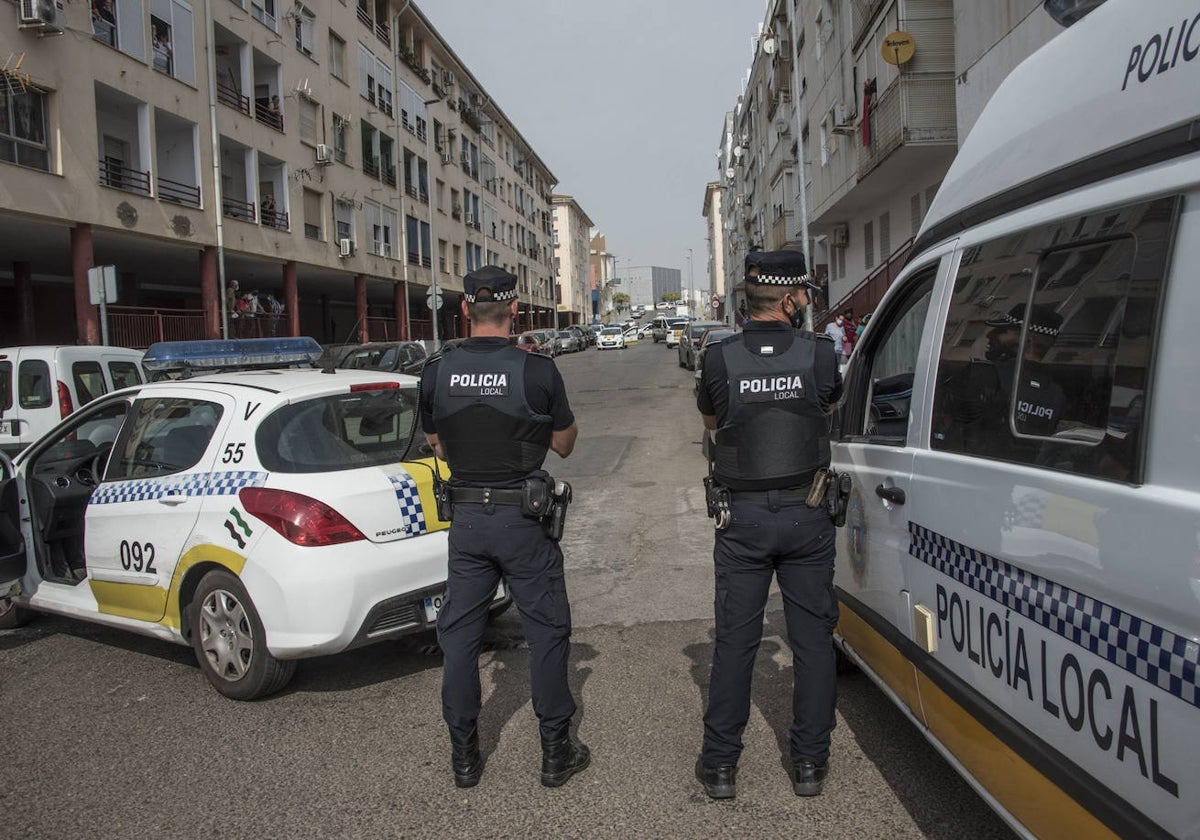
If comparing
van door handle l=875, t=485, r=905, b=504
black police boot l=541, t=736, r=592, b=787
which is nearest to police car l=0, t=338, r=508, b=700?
black police boot l=541, t=736, r=592, b=787

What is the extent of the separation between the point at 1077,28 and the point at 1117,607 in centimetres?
159

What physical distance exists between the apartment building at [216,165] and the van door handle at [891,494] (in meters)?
16.5

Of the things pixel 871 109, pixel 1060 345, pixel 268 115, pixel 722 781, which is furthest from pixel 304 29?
pixel 1060 345

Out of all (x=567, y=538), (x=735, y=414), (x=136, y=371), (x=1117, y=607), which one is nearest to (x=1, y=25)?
(x=136, y=371)

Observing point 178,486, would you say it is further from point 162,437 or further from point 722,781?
point 722,781

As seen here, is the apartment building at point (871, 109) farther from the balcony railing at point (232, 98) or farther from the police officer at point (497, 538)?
the balcony railing at point (232, 98)

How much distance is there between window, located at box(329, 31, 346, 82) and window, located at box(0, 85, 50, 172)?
14.4 m

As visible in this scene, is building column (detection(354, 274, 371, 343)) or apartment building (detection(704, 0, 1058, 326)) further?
building column (detection(354, 274, 371, 343))

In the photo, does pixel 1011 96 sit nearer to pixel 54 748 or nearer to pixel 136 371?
pixel 54 748

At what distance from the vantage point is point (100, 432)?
7.26m

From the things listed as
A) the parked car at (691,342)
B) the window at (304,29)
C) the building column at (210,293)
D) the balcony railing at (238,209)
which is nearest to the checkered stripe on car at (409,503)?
the building column at (210,293)

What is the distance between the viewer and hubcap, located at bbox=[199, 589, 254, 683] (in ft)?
Answer: 13.6

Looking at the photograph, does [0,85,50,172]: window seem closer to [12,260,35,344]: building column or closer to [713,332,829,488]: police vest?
[12,260,35,344]: building column

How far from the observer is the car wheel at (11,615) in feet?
17.4
